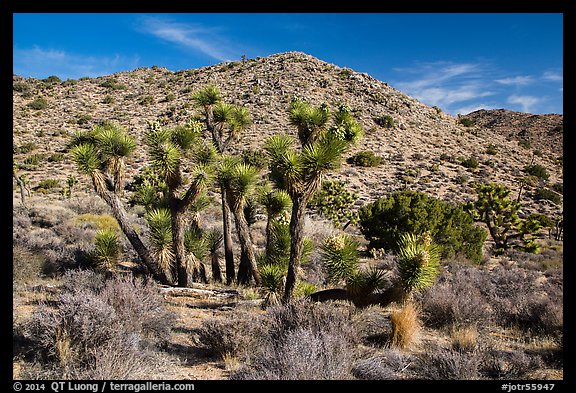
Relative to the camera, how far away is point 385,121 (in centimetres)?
4562

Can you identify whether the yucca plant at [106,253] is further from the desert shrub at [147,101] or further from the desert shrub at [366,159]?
the desert shrub at [147,101]

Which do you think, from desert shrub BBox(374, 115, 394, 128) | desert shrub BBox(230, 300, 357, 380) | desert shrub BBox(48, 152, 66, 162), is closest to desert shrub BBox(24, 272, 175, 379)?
desert shrub BBox(230, 300, 357, 380)

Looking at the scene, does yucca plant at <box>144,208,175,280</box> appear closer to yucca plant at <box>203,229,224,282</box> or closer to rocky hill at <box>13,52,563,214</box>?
yucca plant at <box>203,229,224,282</box>

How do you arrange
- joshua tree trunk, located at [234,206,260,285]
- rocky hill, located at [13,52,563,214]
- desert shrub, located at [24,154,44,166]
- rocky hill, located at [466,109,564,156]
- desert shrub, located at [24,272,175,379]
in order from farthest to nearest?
rocky hill, located at [466,109,564,156] → rocky hill, located at [13,52,563,214] → desert shrub, located at [24,154,44,166] → joshua tree trunk, located at [234,206,260,285] → desert shrub, located at [24,272,175,379]

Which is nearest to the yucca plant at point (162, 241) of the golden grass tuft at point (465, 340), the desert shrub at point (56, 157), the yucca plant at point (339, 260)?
the yucca plant at point (339, 260)

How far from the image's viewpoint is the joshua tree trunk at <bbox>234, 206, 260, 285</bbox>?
29.5ft

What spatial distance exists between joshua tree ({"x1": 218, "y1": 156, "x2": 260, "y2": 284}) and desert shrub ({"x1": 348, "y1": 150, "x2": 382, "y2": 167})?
29.2m

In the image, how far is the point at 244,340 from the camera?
5.36 m

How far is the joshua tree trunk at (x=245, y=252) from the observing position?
9.00m

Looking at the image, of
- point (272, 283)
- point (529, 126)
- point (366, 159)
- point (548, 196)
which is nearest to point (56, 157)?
point (366, 159)

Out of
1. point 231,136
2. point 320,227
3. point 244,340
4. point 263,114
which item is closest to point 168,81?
point 263,114

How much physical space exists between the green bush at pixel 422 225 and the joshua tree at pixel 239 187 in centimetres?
702

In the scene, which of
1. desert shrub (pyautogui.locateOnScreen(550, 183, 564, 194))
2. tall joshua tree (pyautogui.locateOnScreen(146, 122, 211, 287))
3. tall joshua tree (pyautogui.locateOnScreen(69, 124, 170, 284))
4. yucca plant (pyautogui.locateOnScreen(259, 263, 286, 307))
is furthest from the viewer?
desert shrub (pyautogui.locateOnScreen(550, 183, 564, 194))
